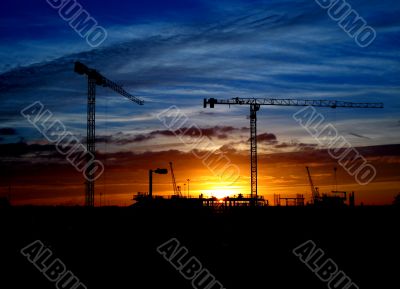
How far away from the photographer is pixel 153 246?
9025 cm

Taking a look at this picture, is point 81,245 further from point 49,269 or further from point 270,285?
point 270,285

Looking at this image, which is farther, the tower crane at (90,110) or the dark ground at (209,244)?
the tower crane at (90,110)

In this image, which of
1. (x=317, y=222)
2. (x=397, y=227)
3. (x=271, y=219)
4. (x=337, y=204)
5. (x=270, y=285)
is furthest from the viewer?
(x=337, y=204)

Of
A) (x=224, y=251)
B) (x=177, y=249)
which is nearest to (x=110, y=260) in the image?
(x=177, y=249)

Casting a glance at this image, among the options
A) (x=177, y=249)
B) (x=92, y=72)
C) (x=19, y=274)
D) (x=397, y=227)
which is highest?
(x=92, y=72)

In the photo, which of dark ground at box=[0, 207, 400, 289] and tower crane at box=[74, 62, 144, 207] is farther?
tower crane at box=[74, 62, 144, 207]

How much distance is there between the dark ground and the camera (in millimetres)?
62344

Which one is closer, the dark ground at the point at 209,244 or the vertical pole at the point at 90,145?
the dark ground at the point at 209,244

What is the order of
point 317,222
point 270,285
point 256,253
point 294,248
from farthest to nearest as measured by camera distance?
point 317,222 → point 294,248 → point 256,253 → point 270,285

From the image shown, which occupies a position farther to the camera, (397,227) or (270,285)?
(397,227)

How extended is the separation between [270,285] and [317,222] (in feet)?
266

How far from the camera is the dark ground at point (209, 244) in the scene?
205ft

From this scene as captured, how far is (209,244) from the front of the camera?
9212 cm

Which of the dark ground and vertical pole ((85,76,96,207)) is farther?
vertical pole ((85,76,96,207))
